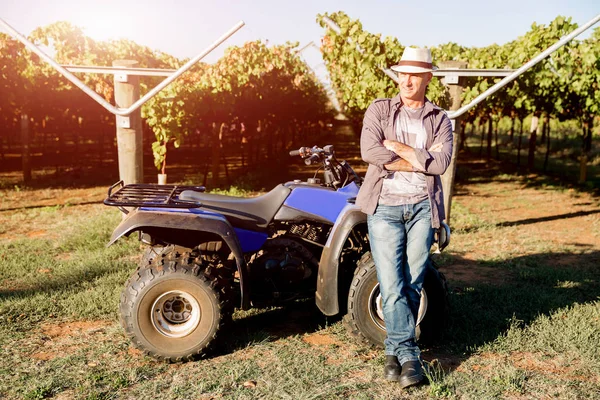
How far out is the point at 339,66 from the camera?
30.5 feet

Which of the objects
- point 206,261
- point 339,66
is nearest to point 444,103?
point 339,66

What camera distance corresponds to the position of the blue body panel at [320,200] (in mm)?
3820

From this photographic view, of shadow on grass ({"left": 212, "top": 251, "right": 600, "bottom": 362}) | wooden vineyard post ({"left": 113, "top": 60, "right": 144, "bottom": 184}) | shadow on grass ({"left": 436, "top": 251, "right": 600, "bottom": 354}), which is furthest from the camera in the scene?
wooden vineyard post ({"left": 113, "top": 60, "right": 144, "bottom": 184})

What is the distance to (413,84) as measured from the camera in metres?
3.22

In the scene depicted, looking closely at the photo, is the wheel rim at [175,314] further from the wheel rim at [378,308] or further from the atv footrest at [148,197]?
the wheel rim at [378,308]

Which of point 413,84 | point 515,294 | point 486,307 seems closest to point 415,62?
point 413,84

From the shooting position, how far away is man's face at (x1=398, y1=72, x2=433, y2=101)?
3.20 meters

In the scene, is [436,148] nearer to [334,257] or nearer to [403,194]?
[403,194]

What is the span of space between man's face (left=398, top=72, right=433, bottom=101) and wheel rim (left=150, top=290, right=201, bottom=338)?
6.08 ft

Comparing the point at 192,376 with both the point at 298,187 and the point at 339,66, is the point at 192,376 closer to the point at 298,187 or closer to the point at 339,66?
the point at 298,187

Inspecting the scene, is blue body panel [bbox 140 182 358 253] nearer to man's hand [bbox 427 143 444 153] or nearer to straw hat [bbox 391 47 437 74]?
man's hand [bbox 427 143 444 153]

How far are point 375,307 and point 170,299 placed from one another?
1374 millimetres

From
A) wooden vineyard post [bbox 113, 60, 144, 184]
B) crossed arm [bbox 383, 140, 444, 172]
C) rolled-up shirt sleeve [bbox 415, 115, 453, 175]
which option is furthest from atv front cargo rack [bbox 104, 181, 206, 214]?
wooden vineyard post [bbox 113, 60, 144, 184]

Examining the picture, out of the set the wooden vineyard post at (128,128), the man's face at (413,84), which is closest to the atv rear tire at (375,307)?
the man's face at (413,84)
